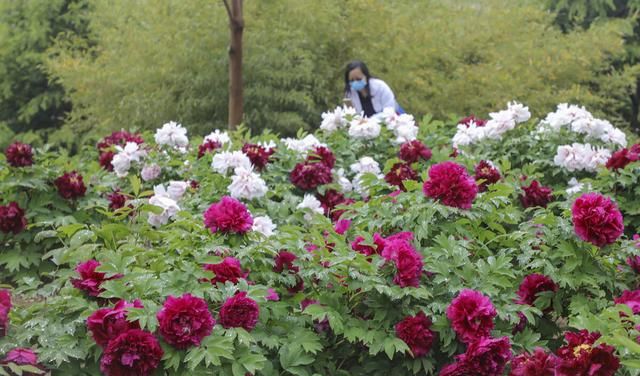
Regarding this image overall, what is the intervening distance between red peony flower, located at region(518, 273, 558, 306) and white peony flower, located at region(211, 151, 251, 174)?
174cm

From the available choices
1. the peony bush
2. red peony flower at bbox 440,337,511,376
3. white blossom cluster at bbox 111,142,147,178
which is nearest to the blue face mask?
white blossom cluster at bbox 111,142,147,178

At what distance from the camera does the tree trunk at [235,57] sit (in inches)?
285

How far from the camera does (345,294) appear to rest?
2775mm

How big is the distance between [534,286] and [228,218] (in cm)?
100

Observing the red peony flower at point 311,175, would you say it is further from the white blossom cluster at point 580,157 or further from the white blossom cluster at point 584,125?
the white blossom cluster at point 584,125

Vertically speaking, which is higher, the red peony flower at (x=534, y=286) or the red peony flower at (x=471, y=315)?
the red peony flower at (x=471, y=315)

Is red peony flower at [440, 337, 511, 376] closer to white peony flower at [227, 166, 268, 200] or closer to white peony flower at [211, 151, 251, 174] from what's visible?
white peony flower at [227, 166, 268, 200]

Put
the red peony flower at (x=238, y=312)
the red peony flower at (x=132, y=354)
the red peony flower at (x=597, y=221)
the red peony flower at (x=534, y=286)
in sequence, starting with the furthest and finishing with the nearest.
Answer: the red peony flower at (x=534, y=286), the red peony flower at (x=597, y=221), the red peony flower at (x=238, y=312), the red peony flower at (x=132, y=354)

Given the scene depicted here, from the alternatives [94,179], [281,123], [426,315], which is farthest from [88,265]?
[281,123]

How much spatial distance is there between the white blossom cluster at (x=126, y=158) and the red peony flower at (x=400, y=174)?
53.0 inches

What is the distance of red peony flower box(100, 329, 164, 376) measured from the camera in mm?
2281

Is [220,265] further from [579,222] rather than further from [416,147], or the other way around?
[416,147]

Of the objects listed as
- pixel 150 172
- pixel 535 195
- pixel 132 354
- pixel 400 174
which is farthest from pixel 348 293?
pixel 150 172

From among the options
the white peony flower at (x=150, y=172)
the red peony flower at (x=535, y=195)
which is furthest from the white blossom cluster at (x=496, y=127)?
the white peony flower at (x=150, y=172)
